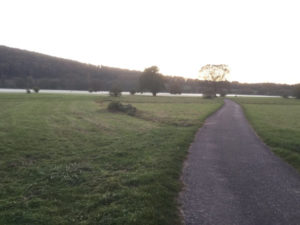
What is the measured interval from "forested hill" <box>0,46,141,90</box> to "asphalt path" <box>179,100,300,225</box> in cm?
10345

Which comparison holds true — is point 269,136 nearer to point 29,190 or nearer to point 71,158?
point 71,158

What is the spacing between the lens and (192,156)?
8398mm

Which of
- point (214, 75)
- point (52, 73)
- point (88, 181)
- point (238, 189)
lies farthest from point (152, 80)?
point (52, 73)

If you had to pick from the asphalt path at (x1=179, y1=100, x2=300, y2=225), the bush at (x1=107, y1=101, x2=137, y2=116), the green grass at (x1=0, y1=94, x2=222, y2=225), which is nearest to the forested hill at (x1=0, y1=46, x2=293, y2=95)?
the bush at (x1=107, y1=101, x2=137, y2=116)

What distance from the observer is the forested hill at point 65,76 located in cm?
11881

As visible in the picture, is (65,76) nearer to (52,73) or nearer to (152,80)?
(52,73)

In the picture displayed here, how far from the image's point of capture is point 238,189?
5.48 meters

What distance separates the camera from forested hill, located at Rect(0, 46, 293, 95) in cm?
11881

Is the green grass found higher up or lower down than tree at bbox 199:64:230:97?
lower down

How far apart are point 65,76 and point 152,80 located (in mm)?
93559

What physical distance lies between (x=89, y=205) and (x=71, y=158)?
12.8 ft

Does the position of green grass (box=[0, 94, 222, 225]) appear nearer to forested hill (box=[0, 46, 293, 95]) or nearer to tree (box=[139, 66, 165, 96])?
tree (box=[139, 66, 165, 96])

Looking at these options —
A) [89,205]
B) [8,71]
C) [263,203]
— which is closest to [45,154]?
[89,205]

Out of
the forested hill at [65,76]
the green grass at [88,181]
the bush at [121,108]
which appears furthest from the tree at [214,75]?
the green grass at [88,181]
